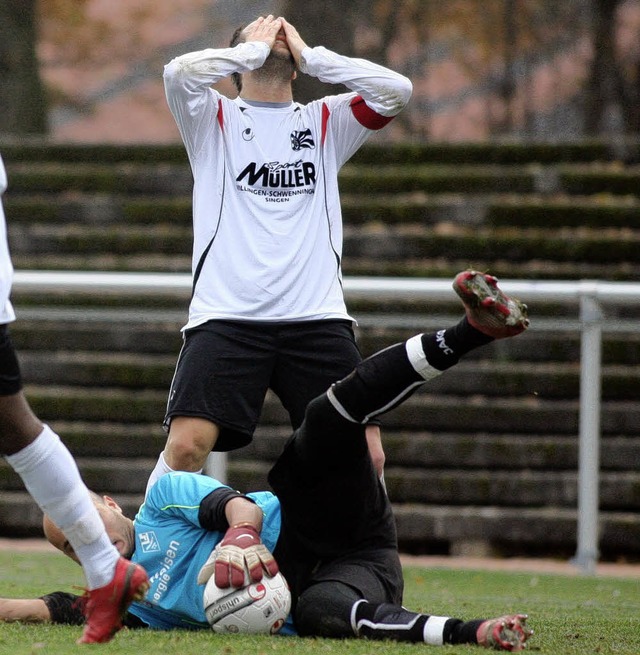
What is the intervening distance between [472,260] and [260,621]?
7515 mm

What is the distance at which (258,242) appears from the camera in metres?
5.24

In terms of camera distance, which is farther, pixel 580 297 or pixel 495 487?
pixel 495 487

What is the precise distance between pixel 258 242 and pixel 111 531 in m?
1.34

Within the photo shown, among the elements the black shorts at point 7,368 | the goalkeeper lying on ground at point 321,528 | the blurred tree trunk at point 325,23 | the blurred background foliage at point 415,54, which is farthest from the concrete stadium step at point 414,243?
the black shorts at point 7,368

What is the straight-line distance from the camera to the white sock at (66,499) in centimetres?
377

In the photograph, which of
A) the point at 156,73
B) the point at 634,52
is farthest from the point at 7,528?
the point at 156,73

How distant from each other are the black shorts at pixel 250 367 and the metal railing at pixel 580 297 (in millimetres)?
2324

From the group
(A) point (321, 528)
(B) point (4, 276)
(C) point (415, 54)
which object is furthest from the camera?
(C) point (415, 54)

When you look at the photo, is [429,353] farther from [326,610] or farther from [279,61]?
[279,61]

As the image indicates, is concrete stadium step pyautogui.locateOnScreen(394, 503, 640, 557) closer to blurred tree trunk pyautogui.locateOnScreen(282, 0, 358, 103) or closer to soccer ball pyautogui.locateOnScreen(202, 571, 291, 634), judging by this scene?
soccer ball pyautogui.locateOnScreen(202, 571, 291, 634)

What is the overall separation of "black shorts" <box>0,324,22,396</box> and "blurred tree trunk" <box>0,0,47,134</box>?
1357 cm

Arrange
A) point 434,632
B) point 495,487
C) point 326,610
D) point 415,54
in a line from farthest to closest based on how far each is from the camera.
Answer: point 415,54 → point 495,487 → point 326,610 → point 434,632

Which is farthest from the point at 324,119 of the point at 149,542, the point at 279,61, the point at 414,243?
the point at 414,243

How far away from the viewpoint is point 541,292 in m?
7.40
